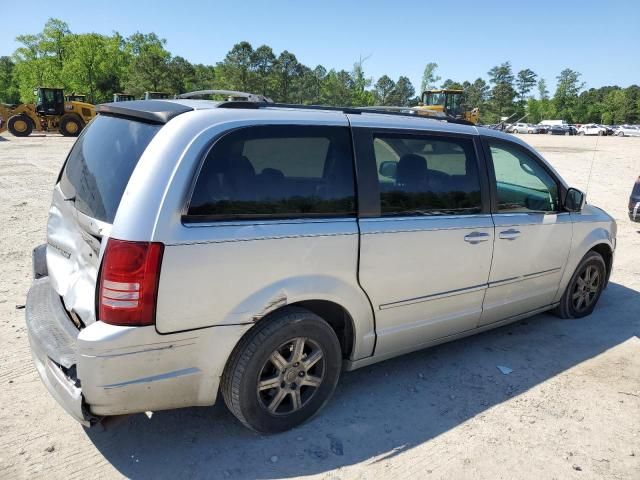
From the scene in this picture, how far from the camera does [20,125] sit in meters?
26.3

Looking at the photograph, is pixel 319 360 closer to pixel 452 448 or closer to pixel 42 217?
pixel 452 448

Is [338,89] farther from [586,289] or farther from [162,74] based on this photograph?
[586,289]

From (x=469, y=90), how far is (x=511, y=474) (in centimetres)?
11074

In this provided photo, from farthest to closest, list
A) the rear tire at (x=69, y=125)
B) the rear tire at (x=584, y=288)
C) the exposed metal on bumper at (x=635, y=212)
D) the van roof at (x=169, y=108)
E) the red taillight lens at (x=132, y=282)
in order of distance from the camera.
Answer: the rear tire at (x=69, y=125) < the exposed metal on bumper at (x=635, y=212) < the rear tire at (x=584, y=288) < the van roof at (x=169, y=108) < the red taillight lens at (x=132, y=282)

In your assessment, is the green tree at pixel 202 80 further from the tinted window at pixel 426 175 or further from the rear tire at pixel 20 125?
the tinted window at pixel 426 175

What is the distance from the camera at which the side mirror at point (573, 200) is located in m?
4.02

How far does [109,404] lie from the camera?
2.20 meters

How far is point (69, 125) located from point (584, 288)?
95.9 feet

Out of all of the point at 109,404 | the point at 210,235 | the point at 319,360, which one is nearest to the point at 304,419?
the point at 319,360

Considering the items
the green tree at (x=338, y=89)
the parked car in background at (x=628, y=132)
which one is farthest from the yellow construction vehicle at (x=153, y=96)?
the green tree at (x=338, y=89)

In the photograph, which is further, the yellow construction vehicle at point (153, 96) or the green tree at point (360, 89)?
the green tree at point (360, 89)

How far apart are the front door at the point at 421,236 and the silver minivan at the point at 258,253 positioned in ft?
0.04

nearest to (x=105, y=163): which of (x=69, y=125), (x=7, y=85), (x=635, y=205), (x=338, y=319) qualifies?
(x=338, y=319)

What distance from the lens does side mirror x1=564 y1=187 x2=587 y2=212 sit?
13.2ft
